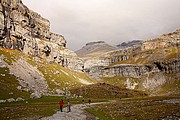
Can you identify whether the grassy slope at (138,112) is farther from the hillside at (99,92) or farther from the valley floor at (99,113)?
the hillside at (99,92)

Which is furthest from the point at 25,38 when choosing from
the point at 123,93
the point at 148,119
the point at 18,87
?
the point at 148,119

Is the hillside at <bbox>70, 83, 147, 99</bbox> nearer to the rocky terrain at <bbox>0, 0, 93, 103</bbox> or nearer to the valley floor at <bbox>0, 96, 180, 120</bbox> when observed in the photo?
the rocky terrain at <bbox>0, 0, 93, 103</bbox>

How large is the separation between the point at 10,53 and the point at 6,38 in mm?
17145

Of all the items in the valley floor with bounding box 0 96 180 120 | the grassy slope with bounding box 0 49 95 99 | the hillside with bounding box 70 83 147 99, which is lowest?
the hillside with bounding box 70 83 147 99

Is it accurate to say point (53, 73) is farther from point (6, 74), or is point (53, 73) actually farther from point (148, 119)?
point (148, 119)

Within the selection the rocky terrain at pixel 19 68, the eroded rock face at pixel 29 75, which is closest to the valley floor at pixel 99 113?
the rocky terrain at pixel 19 68

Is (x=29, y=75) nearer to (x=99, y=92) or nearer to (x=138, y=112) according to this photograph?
(x=99, y=92)

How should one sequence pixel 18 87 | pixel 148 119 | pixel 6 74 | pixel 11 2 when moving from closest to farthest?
pixel 148 119
pixel 18 87
pixel 6 74
pixel 11 2

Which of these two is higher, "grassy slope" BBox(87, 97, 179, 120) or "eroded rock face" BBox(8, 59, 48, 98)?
"eroded rock face" BBox(8, 59, 48, 98)

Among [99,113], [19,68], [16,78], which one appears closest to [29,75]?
[19,68]

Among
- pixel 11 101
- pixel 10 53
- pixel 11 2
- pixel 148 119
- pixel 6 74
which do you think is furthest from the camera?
pixel 11 2

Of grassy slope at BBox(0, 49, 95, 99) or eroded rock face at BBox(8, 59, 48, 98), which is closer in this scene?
grassy slope at BBox(0, 49, 95, 99)

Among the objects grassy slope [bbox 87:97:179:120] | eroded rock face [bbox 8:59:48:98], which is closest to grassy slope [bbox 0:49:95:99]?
eroded rock face [bbox 8:59:48:98]

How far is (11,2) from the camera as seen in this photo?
18425 cm
